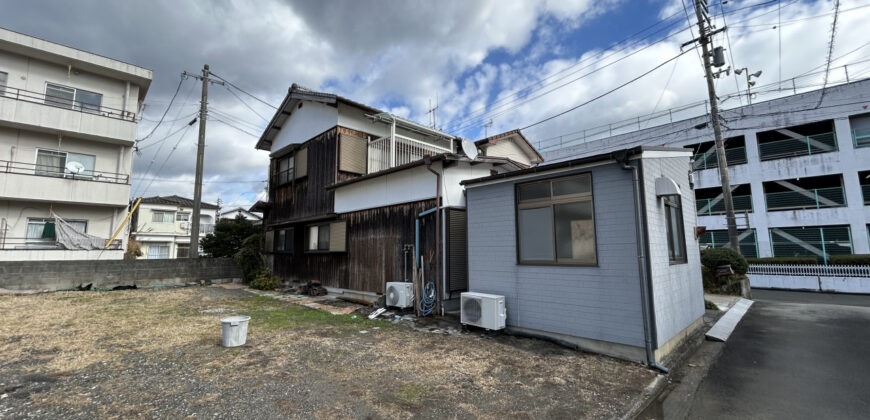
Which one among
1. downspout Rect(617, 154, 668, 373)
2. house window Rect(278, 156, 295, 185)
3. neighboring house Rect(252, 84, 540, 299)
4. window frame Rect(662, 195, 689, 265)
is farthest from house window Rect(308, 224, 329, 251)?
window frame Rect(662, 195, 689, 265)

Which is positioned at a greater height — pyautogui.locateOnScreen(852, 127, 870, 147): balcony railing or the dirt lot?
pyautogui.locateOnScreen(852, 127, 870, 147): balcony railing

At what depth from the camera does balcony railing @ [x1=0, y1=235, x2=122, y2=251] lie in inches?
451

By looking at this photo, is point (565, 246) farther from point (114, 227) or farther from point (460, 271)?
point (114, 227)

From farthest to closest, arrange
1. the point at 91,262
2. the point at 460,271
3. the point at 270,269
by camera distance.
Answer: the point at 270,269, the point at 91,262, the point at 460,271

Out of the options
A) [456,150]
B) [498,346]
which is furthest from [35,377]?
[456,150]

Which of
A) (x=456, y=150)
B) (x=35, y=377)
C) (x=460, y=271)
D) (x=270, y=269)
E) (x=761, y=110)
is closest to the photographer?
(x=35, y=377)

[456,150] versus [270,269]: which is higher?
[456,150]

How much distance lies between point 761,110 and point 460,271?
2110 cm

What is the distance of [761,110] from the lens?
700 inches

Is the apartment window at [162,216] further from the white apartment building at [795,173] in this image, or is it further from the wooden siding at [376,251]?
the white apartment building at [795,173]

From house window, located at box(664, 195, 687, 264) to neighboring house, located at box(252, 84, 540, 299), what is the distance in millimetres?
3175

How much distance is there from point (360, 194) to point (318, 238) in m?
2.74

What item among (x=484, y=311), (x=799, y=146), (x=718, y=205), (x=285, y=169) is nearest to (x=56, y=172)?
(x=285, y=169)

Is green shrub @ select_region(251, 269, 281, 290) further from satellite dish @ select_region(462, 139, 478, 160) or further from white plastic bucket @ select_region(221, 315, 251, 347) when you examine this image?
satellite dish @ select_region(462, 139, 478, 160)
